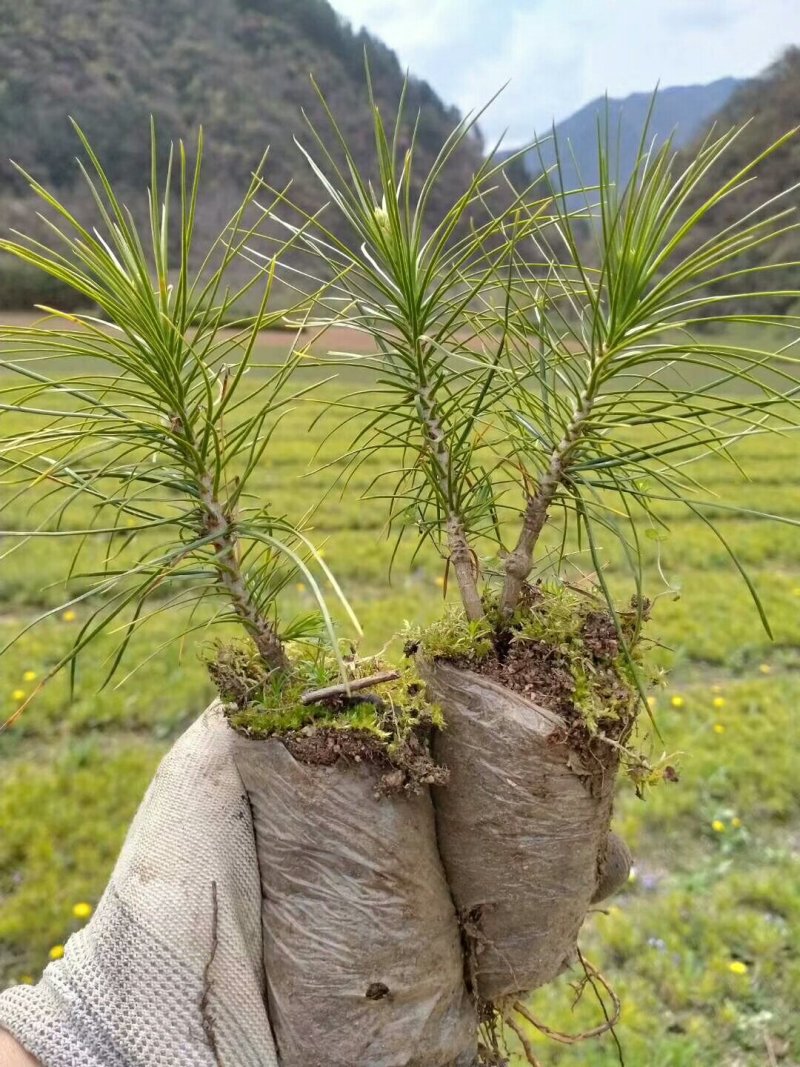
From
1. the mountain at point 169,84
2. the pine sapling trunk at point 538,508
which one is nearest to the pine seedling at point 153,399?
the pine sapling trunk at point 538,508

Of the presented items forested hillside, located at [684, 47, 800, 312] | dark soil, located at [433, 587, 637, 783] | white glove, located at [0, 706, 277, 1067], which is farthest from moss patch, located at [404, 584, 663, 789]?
forested hillside, located at [684, 47, 800, 312]

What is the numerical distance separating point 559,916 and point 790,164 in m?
25.3

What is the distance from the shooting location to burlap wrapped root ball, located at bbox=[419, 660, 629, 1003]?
0.78 m

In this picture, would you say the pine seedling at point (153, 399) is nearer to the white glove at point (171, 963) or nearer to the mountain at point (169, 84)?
the white glove at point (171, 963)

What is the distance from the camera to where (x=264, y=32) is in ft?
95.6

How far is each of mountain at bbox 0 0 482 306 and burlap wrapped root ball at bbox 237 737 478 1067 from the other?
23.9 m

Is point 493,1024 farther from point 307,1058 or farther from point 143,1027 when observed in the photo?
point 143,1027

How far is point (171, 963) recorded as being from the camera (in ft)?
2.77

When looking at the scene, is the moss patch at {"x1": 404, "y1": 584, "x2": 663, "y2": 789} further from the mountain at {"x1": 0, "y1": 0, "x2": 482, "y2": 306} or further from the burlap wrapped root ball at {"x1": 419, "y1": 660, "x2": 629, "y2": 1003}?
the mountain at {"x1": 0, "y1": 0, "x2": 482, "y2": 306}

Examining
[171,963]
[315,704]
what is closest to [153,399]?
[315,704]

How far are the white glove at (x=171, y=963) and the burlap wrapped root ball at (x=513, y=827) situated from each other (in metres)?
0.27

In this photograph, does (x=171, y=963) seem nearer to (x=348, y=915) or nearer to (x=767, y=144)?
(x=348, y=915)

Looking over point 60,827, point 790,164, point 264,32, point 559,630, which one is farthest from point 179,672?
point 264,32

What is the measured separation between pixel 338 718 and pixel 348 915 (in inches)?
9.1
